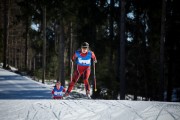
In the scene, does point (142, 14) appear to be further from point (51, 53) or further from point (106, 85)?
point (51, 53)

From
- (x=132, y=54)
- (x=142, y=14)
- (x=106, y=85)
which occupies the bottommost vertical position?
(x=106, y=85)

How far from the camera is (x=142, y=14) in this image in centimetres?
2445

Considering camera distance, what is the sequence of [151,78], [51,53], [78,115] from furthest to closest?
[51,53] < [151,78] < [78,115]

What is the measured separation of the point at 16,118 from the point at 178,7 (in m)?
19.7

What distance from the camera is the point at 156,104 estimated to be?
7504 millimetres

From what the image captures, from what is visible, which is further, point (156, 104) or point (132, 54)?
point (132, 54)

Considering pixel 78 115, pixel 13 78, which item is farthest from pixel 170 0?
pixel 78 115

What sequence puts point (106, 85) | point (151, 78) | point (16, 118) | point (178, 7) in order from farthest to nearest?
point (151, 78) < point (178, 7) < point (106, 85) < point (16, 118)

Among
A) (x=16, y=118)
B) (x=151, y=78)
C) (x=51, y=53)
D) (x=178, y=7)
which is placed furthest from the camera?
(x=51, y=53)

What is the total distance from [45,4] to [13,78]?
764cm

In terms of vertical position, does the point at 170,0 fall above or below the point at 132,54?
above

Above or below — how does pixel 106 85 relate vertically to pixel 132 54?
below

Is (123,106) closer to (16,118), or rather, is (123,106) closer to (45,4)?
(16,118)

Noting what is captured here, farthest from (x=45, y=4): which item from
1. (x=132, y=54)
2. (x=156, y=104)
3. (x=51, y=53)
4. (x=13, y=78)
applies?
(x=156, y=104)
